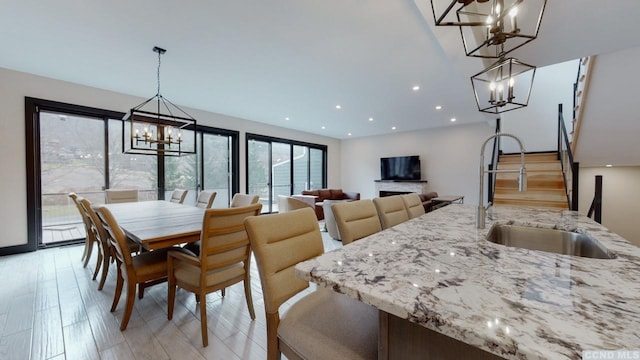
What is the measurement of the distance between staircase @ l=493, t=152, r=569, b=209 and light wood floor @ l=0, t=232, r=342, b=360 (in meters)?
4.12

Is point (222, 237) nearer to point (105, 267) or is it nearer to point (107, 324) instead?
point (107, 324)

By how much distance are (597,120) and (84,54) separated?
7520mm

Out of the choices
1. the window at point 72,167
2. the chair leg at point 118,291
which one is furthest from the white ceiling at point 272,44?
the chair leg at point 118,291

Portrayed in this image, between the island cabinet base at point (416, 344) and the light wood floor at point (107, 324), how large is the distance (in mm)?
1375

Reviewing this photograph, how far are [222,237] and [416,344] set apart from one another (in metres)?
1.51

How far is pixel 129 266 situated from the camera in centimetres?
189

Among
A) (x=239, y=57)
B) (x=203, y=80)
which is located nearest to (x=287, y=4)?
(x=239, y=57)

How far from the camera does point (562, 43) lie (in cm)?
262

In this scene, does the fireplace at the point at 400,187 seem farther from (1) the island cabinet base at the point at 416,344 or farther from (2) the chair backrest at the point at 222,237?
(1) the island cabinet base at the point at 416,344

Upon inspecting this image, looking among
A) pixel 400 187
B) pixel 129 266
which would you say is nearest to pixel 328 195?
pixel 400 187

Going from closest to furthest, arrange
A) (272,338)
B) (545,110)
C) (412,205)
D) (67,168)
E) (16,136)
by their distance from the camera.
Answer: (272,338), (412,205), (16,136), (67,168), (545,110)

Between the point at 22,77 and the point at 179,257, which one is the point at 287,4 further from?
the point at 22,77

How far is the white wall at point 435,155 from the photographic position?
6.77 meters

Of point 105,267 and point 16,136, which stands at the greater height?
point 16,136
